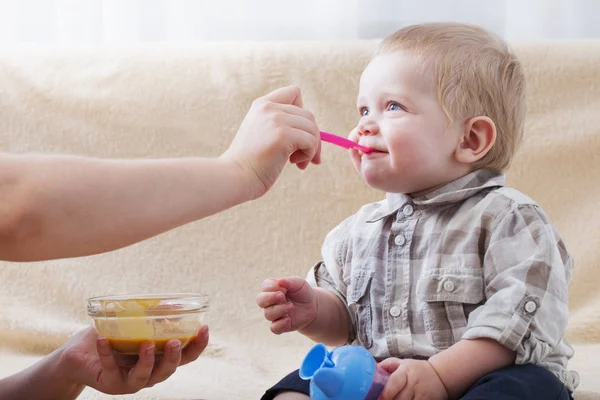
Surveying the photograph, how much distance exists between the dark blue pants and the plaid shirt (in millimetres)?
18

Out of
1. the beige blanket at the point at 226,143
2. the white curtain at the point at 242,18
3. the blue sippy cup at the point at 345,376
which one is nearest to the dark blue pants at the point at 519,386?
the blue sippy cup at the point at 345,376

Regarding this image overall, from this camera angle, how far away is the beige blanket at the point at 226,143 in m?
1.74

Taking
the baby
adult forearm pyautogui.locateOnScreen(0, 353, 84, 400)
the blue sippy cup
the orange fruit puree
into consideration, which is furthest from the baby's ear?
adult forearm pyautogui.locateOnScreen(0, 353, 84, 400)

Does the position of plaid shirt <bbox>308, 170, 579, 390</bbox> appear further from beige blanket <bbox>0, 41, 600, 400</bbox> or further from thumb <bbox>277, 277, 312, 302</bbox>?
beige blanket <bbox>0, 41, 600, 400</bbox>

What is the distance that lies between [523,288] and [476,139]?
0.23 m

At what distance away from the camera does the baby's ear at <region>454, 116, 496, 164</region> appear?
3.79ft

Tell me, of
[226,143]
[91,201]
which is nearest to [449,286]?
[91,201]

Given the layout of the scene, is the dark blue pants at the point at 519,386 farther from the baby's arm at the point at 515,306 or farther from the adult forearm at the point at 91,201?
the adult forearm at the point at 91,201

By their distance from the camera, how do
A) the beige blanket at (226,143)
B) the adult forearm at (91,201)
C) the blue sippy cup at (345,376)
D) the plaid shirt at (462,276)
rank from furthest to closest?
the beige blanket at (226,143) → the plaid shirt at (462,276) → the blue sippy cup at (345,376) → the adult forearm at (91,201)

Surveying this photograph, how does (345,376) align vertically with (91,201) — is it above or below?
below

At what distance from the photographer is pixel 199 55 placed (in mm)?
1886

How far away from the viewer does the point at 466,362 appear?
39.3 inches

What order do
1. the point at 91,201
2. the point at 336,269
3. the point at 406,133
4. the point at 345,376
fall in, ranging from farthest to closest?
the point at 336,269
the point at 406,133
the point at 345,376
the point at 91,201

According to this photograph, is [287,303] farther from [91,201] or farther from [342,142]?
[91,201]
